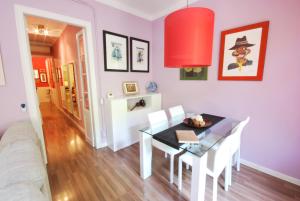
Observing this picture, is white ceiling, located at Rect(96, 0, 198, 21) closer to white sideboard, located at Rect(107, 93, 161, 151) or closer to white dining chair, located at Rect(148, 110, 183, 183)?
white sideboard, located at Rect(107, 93, 161, 151)

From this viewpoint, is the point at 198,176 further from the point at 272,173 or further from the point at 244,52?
the point at 244,52

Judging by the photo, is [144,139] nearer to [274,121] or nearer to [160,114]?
[160,114]

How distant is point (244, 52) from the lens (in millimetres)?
2012

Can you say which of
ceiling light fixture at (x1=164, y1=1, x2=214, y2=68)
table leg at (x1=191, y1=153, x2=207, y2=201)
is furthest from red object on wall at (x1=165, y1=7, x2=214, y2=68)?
table leg at (x1=191, y1=153, x2=207, y2=201)

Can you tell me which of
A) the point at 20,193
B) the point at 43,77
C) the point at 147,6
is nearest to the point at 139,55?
the point at 147,6

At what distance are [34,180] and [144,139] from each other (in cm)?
117

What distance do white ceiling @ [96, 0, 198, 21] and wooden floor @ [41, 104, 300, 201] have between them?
283cm

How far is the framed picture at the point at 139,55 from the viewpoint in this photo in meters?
3.03

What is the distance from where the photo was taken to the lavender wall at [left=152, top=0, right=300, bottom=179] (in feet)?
5.60

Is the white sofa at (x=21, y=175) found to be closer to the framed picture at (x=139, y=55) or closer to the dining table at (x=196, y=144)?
the dining table at (x=196, y=144)

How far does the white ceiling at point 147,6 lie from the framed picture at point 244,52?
1057mm

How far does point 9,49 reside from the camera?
1.77m

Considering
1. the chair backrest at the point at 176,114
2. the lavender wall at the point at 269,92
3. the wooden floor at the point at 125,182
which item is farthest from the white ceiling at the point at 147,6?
the wooden floor at the point at 125,182

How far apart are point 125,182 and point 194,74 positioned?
7.07 ft
